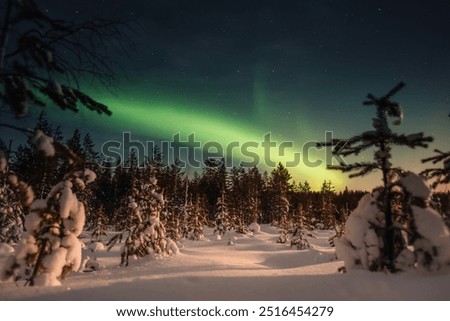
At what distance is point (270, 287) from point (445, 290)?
352cm

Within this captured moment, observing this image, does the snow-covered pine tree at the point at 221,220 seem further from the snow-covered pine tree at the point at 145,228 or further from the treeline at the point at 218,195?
the snow-covered pine tree at the point at 145,228

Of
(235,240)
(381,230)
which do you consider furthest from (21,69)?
(235,240)

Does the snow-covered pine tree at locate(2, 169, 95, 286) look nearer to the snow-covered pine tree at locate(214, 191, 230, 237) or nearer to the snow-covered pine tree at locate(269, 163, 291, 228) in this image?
the snow-covered pine tree at locate(214, 191, 230, 237)

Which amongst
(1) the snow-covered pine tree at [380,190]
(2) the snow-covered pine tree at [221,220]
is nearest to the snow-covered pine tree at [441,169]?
(1) the snow-covered pine tree at [380,190]

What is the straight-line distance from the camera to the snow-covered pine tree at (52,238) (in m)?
7.75

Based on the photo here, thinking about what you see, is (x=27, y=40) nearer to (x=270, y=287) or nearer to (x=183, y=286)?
(x=183, y=286)

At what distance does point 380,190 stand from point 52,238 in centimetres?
829

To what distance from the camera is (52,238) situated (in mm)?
7910

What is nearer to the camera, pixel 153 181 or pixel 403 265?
pixel 403 265

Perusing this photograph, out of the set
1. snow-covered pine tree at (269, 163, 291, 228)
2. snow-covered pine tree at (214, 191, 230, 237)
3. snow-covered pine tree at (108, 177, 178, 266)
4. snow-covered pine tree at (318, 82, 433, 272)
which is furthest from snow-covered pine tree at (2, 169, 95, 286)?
snow-covered pine tree at (269, 163, 291, 228)

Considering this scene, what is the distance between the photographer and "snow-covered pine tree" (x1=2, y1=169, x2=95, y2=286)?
7754mm

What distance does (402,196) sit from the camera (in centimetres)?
831

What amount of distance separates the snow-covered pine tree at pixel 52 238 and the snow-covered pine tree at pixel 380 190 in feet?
21.9

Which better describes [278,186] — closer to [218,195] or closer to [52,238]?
[218,195]
